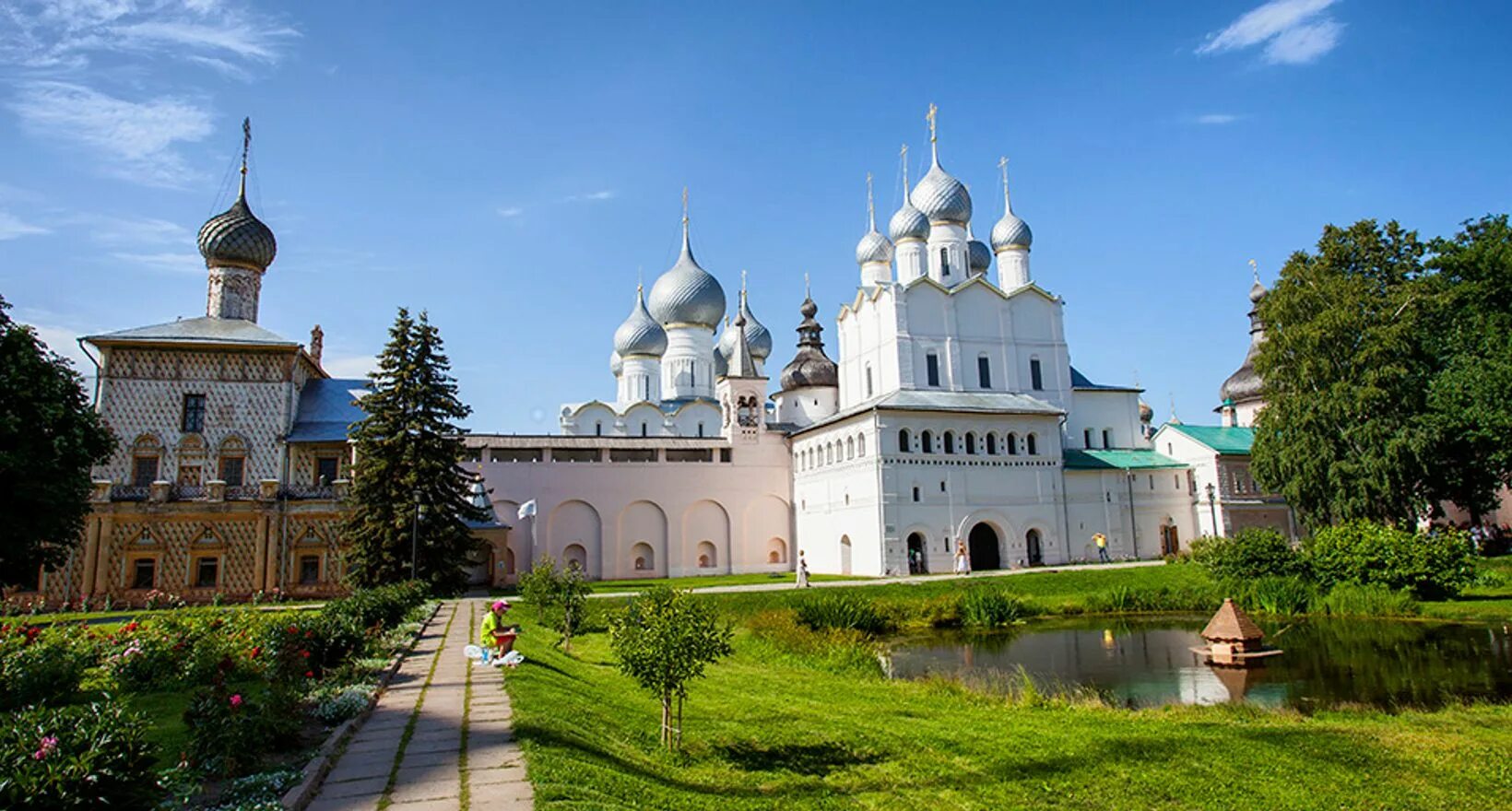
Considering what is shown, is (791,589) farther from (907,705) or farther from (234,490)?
(234,490)

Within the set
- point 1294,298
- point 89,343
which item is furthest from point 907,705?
point 89,343

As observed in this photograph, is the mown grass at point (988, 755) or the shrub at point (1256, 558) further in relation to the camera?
the shrub at point (1256, 558)

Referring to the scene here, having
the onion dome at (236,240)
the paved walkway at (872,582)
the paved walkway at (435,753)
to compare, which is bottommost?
the paved walkway at (435,753)

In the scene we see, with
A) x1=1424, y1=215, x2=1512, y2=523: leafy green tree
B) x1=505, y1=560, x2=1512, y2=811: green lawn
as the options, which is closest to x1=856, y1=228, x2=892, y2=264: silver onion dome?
x1=1424, y1=215, x2=1512, y2=523: leafy green tree

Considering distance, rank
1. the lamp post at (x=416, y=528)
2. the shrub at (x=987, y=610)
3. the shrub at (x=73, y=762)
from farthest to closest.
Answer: the lamp post at (x=416, y=528)
the shrub at (x=987, y=610)
the shrub at (x=73, y=762)

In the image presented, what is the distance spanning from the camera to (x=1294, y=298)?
86.7 feet

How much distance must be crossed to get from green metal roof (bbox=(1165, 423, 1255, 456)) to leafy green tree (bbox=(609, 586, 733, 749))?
32535 mm

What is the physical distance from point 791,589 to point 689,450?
45.5 feet

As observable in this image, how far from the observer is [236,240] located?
29453 millimetres

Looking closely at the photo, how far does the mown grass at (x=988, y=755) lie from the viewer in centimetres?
654

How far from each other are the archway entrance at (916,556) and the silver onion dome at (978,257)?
14040 millimetres

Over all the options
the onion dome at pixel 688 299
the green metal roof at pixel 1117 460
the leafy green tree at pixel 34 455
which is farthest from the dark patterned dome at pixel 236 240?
the green metal roof at pixel 1117 460

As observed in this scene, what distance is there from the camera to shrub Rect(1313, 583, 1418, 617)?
60.1 feet

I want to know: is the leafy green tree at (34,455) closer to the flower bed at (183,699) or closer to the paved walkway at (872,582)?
the flower bed at (183,699)
